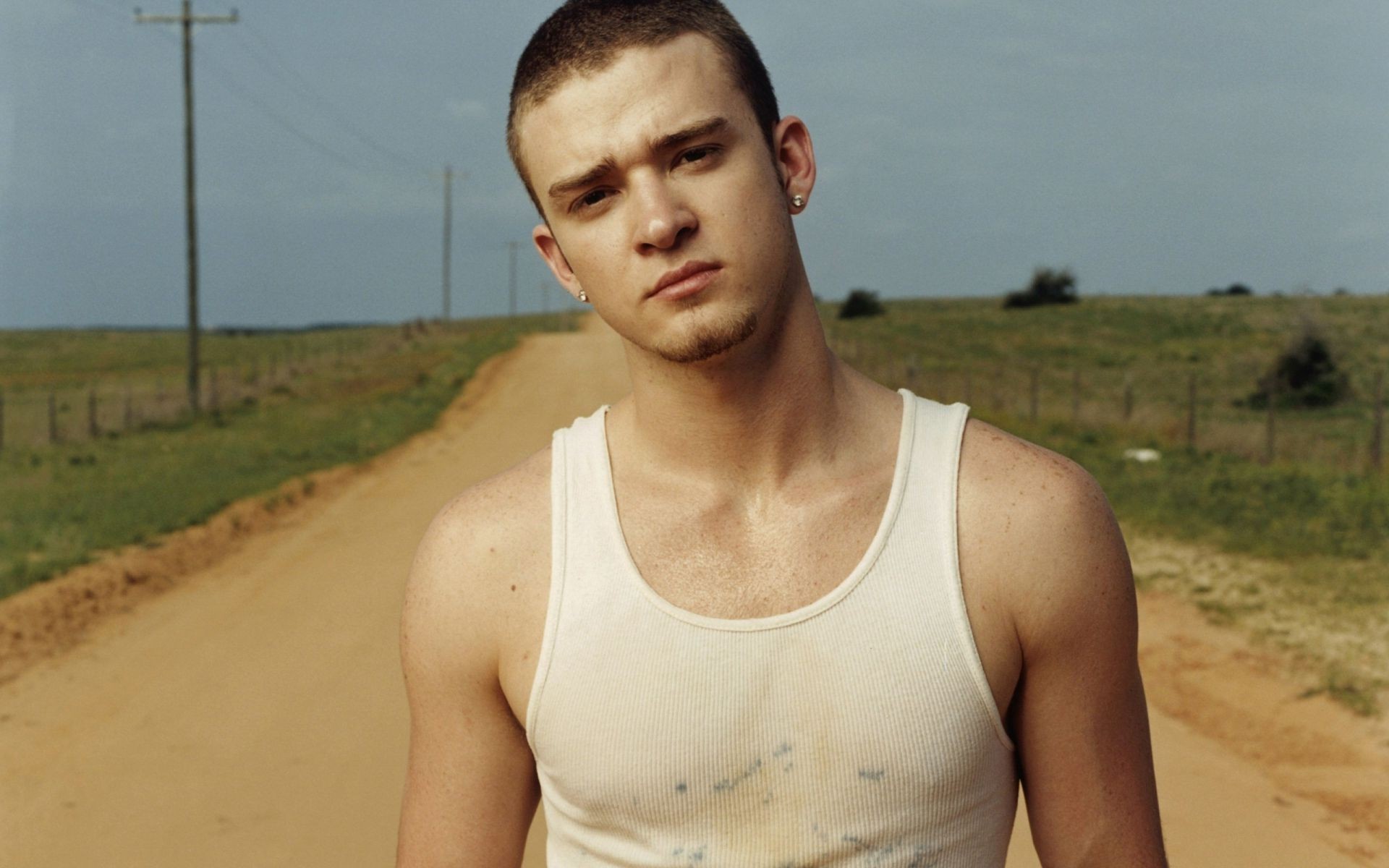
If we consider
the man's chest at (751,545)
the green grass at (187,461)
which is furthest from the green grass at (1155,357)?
the man's chest at (751,545)

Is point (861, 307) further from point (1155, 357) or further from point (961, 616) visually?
point (961, 616)

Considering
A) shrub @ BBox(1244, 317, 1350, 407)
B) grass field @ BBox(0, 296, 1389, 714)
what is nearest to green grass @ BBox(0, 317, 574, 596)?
grass field @ BBox(0, 296, 1389, 714)

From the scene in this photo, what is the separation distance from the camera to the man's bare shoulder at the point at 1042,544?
6.15ft

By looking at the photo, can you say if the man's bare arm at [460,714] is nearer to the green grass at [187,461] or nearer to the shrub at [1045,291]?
the green grass at [187,461]

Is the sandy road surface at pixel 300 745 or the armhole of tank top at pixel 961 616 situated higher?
the armhole of tank top at pixel 961 616

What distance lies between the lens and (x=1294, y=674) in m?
6.49

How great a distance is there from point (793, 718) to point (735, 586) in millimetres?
216

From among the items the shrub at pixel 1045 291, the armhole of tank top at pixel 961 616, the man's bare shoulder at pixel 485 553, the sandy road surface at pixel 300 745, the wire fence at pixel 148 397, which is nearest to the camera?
the armhole of tank top at pixel 961 616

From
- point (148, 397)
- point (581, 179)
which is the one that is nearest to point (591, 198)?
point (581, 179)

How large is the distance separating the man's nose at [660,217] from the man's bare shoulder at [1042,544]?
0.56 metres

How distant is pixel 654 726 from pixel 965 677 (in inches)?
17.8

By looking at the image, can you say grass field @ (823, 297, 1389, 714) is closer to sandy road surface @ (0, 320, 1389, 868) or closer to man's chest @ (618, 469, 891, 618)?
sandy road surface @ (0, 320, 1389, 868)

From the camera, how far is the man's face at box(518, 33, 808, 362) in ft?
6.38

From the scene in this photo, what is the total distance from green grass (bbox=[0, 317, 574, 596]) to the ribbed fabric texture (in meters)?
8.27
